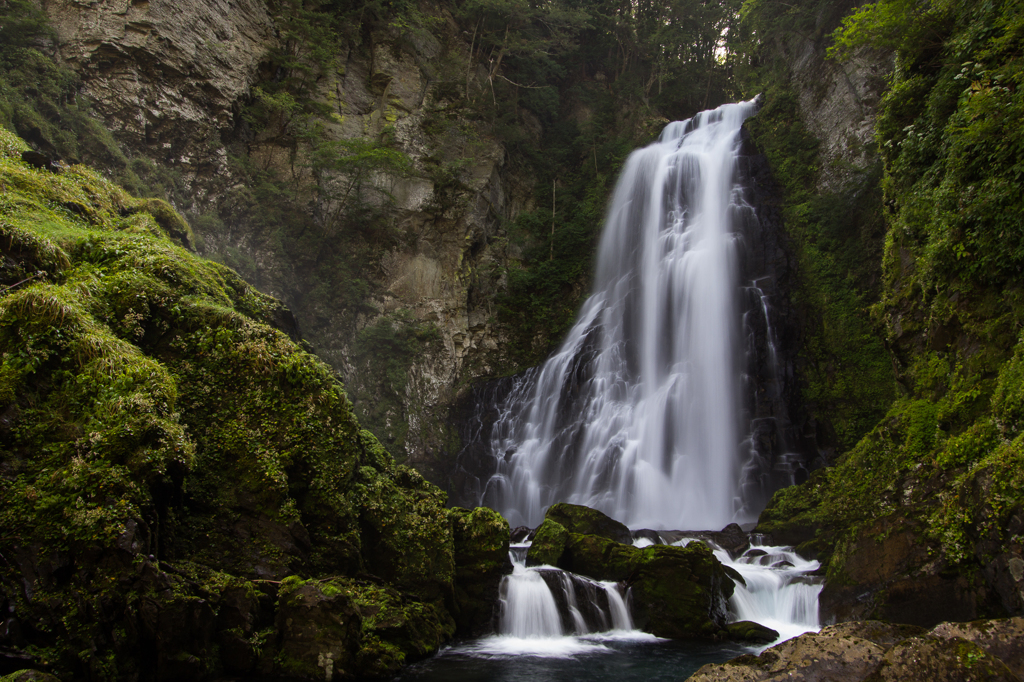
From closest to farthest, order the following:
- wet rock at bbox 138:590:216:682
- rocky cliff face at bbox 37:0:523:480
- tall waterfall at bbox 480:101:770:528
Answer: wet rock at bbox 138:590:216:682
tall waterfall at bbox 480:101:770:528
rocky cliff face at bbox 37:0:523:480

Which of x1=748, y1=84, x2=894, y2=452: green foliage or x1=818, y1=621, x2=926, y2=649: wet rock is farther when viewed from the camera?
x1=748, y1=84, x2=894, y2=452: green foliage

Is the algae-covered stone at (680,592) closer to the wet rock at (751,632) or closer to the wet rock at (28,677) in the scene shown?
the wet rock at (751,632)

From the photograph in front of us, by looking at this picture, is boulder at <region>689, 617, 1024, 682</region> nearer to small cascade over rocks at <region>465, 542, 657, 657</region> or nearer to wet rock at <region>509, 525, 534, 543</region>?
small cascade over rocks at <region>465, 542, 657, 657</region>

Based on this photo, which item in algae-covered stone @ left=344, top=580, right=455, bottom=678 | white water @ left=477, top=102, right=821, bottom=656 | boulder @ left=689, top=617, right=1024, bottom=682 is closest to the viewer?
boulder @ left=689, top=617, right=1024, bottom=682

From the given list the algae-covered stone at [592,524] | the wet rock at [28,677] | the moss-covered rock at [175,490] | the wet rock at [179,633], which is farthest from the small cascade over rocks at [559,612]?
the wet rock at [28,677]

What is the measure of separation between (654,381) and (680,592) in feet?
31.9

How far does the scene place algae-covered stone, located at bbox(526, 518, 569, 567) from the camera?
36.1 ft

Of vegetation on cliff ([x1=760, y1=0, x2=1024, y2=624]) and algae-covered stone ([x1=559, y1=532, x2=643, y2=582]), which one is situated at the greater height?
vegetation on cliff ([x1=760, y1=0, x2=1024, y2=624])

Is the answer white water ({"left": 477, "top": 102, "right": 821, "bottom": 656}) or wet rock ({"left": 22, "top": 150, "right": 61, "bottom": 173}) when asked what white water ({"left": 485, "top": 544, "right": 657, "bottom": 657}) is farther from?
wet rock ({"left": 22, "top": 150, "right": 61, "bottom": 173})

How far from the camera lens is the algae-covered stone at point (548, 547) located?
434 inches

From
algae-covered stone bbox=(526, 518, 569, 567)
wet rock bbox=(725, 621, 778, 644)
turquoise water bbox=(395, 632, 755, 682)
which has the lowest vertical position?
turquoise water bbox=(395, 632, 755, 682)

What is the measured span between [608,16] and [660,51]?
3463 millimetres

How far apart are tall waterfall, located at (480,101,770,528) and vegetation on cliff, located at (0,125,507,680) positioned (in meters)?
8.73

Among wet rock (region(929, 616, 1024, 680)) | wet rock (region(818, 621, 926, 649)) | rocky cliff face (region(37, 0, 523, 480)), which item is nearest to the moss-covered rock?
wet rock (region(818, 621, 926, 649))
